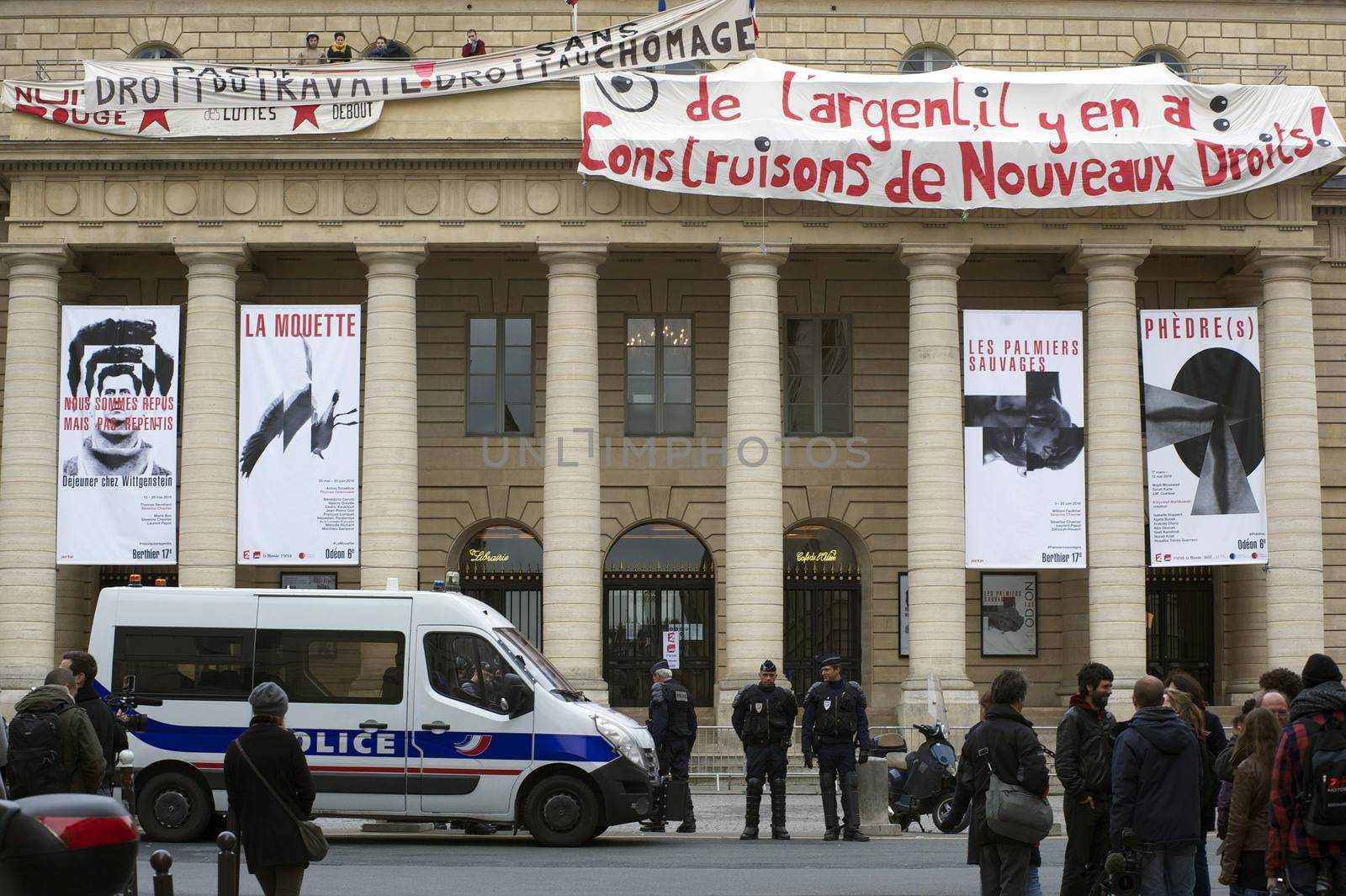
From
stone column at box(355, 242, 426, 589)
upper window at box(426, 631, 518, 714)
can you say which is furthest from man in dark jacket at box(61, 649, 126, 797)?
stone column at box(355, 242, 426, 589)


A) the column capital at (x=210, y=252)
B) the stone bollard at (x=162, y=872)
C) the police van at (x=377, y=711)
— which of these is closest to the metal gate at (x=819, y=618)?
the column capital at (x=210, y=252)

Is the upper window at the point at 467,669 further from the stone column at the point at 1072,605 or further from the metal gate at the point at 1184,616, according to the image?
the metal gate at the point at 1184,616

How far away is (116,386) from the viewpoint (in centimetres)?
3162

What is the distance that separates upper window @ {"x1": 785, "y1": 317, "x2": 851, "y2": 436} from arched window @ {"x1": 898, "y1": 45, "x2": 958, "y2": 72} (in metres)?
5.18

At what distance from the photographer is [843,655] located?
118 feet

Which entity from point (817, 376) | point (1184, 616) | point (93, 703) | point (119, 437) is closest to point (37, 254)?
point (119, 437)

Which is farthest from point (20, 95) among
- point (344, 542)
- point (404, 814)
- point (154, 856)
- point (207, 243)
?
point (154, 856)

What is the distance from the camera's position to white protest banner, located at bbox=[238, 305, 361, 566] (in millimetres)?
31047

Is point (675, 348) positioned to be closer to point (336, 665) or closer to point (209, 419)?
point (209, 419)

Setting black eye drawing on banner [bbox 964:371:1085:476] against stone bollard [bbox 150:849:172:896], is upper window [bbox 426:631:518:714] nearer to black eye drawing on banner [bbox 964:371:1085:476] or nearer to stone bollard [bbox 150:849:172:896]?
stone bollard [bbox 150:849:172:896]

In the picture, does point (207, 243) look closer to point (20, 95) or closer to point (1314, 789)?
point (20, 95)

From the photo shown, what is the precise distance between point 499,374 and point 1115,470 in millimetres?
12226

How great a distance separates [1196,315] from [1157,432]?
223 centimetres

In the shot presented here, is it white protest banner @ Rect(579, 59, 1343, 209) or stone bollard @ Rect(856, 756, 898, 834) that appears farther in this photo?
white protest banner @ Rect(579, 59, 1343, 209)
